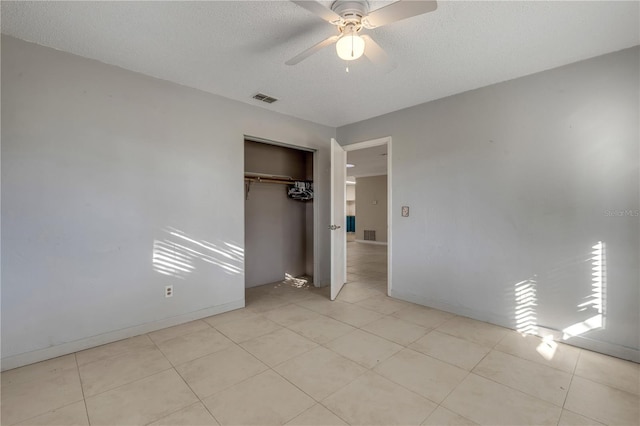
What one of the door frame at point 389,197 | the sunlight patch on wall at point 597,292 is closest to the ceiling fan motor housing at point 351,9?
the door frame at point 389,197

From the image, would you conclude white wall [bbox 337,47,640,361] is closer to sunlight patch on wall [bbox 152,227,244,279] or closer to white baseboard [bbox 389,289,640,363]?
white baseboard [bbox 389,289,640,363]

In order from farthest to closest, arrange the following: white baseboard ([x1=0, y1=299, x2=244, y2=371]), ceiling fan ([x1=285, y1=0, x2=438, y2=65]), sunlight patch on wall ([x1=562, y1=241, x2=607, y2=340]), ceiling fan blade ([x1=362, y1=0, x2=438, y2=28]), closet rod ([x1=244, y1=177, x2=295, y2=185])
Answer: closet rod ([x1=244, y1=177, x2=295, y2=185]), sunlight patch on wall ([x1=562, y1=241, x2=607, y2=340]), white baseboard ([x1=0, y1=299, x2=244, y2=371]), ceiling fan ([x1=285, y1=0, x2=438, y2=65]), ceiling fan blade ([x1=362, y1=0, x2=438, y2=28])

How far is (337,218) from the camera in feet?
13.3

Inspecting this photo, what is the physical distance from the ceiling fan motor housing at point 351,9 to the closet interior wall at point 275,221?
2885mm

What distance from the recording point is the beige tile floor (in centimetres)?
166

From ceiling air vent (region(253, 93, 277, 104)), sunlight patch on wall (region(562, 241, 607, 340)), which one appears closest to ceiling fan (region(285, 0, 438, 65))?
ceiling air vent (region(253, 93, 277, 104))

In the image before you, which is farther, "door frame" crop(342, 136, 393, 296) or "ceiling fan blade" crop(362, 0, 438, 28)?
"door frame" crop(342, 136, 393, 296)

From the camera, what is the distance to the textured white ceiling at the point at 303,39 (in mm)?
1854

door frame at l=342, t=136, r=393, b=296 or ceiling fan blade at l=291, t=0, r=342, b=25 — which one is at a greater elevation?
ceiling fan blade at l=291, t=0, r=342, b=25

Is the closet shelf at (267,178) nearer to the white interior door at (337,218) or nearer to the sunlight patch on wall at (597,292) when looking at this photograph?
the white interior door at (337,218)

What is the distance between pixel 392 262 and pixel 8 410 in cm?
363

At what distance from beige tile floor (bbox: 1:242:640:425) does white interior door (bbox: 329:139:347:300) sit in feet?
3.10

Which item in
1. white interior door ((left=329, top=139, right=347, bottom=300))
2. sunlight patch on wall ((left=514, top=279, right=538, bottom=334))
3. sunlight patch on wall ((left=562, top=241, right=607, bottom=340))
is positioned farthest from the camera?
white interior door ((left=329, top=139, right=347, bottom=300))

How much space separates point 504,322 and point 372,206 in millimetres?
7380
